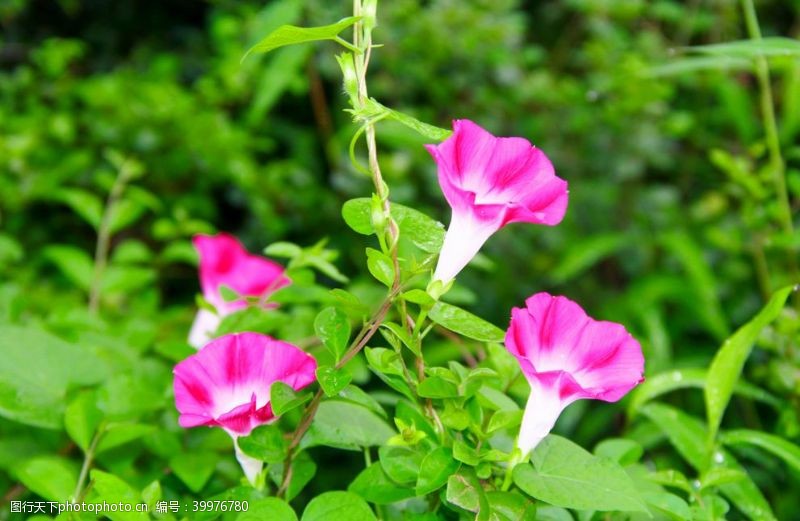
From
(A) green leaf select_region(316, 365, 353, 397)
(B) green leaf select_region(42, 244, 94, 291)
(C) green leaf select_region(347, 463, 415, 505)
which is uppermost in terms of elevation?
(A) green leaf select_region(316, 365, 353, 397)

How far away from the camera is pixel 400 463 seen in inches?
21.7

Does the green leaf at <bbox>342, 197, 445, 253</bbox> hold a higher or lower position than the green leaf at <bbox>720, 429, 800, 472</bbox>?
higher

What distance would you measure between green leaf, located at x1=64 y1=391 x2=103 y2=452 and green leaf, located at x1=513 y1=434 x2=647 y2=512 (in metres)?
0.35

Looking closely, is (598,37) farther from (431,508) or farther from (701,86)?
(431,508)

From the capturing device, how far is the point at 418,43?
149cm

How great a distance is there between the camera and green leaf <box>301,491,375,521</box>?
0.53 m

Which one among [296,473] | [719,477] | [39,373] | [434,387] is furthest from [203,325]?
[719,477]

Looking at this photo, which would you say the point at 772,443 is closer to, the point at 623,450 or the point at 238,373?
the point at 623,450

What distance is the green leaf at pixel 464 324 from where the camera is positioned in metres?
0.52

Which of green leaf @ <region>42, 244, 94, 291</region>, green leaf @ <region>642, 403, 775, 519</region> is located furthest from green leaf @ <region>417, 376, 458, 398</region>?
green leaf @ <region>42, 244, 94, 291</region>

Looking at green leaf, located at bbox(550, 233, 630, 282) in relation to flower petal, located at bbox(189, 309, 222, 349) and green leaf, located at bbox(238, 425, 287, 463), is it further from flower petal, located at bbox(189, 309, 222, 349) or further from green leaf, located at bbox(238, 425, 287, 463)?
green leaf, located at bbox(238, 425, 287, 463)

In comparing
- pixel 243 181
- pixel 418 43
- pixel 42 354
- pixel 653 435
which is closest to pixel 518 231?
pixel 418 43

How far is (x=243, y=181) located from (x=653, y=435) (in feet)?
2.56

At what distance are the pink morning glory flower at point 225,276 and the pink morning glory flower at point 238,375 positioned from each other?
285mm
